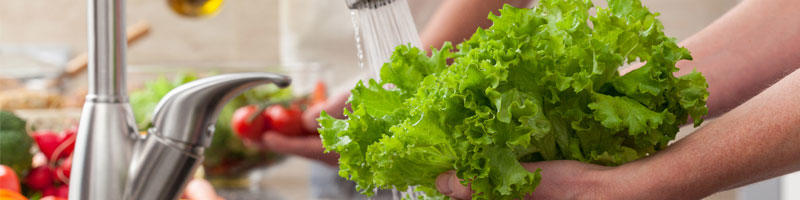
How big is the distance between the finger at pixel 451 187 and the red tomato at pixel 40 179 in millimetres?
789

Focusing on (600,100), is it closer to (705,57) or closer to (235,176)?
(705,57)

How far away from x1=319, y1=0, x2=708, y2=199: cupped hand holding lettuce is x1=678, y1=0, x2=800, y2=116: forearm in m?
0.34

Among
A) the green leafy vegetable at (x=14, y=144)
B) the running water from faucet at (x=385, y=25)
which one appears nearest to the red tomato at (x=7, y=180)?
the green leafy vegetable at (x=14, y=144)

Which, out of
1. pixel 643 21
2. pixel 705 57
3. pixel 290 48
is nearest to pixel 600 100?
pixel 643 21

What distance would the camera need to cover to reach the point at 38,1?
5.52 m

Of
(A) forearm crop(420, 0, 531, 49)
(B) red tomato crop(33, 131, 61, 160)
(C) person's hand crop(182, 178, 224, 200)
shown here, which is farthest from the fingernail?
(B) red tomato crop(33, 131, 61, 160)

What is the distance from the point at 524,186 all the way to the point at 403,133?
0.10 m

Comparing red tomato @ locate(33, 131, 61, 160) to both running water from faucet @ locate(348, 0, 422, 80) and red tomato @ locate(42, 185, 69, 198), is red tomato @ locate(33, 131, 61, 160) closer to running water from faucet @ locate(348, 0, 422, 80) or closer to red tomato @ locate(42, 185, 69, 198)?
red tomato @ locate(42, 185, 69, 198)

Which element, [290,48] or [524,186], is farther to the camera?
[290,48]

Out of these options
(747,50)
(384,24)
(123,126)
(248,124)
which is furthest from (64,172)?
(747,50)

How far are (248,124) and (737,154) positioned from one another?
1.36 m

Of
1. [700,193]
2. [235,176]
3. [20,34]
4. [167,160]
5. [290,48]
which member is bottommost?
[700,193]

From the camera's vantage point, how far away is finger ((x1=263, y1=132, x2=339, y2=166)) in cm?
157

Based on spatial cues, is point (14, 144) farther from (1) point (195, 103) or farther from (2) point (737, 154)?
(2) point (737, 154)
